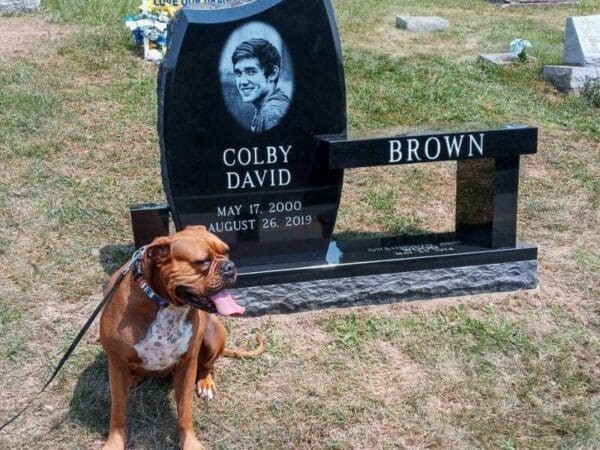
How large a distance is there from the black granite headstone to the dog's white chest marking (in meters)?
1.37

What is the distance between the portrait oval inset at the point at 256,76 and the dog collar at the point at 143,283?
156cm

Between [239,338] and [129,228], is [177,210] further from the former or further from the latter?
[129,228]

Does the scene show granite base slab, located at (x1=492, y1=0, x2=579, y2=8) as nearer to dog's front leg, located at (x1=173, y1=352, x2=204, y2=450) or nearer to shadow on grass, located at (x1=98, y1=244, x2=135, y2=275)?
shadow on grass, located at (x1=98, y1=244, x2=135, y2=275)

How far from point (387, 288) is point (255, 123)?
4.25ft

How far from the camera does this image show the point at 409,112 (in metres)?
8.30

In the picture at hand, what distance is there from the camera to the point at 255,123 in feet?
15.5

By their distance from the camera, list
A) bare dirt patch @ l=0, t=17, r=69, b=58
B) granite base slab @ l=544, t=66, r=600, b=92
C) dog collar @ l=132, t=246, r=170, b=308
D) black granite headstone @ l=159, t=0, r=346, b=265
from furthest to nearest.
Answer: bare dirt patch @ l=0, t=17, r=69, b=58
granite base slab @ l=544, t=66, r=600, b=92
black granite headstone @ l=159, t=0, r=346, b=265
dog collar @ l=132, t=246, r=170, b=308

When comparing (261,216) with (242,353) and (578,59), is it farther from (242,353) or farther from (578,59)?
(578,59)

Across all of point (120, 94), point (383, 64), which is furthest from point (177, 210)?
point (383, 64)

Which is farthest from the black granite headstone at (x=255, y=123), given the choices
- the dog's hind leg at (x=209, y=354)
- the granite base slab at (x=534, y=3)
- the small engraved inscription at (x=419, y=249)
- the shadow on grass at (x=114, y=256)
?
the granite base slab at (x=534, y=3)

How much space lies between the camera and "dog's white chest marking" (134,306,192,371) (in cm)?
342

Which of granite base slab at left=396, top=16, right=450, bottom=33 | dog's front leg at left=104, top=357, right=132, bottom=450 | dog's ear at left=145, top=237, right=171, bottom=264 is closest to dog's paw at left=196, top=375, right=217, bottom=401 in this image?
dog's front leg at left=104, top=357, right=132, bottom=450

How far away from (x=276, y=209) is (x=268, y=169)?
25 cm

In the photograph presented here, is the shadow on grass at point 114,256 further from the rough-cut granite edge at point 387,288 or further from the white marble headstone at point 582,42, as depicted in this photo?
the white marble headstone at point 582,42
